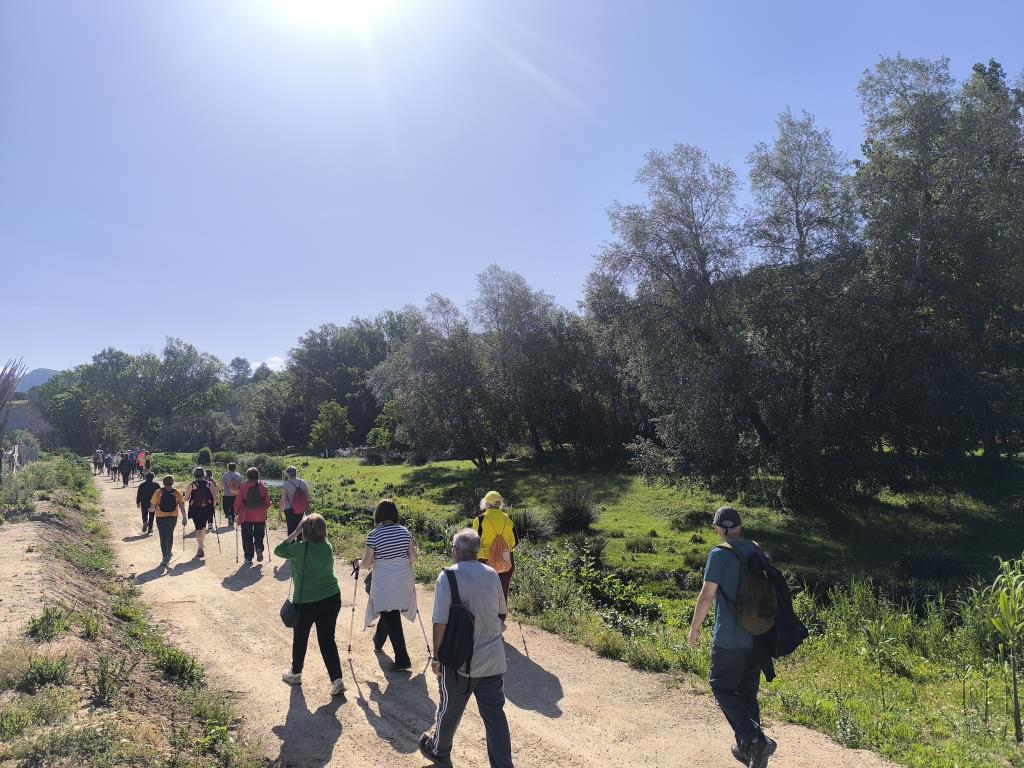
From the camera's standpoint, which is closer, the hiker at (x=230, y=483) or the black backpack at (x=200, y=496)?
the black backpack at (x=200, y=496)

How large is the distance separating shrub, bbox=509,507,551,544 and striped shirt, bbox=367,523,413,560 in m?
12.9

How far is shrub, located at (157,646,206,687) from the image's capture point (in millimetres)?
6672

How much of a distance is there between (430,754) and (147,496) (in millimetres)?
13457

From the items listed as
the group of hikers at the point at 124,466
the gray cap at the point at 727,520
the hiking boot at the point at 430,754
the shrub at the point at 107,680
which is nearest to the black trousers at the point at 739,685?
the gray cap at the point at 727,520

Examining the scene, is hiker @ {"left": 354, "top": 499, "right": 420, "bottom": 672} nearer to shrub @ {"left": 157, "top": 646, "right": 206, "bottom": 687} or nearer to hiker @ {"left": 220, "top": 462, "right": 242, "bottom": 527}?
shrub @ {"left": 157, "top": 646, "right": 206, "bottom": 687}

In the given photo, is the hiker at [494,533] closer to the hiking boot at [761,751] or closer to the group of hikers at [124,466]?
the hiking boot at [761,751]

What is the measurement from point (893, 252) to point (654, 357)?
8.57 m

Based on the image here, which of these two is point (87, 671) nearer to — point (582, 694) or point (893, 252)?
point (582, 694)

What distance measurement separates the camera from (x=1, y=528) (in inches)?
517

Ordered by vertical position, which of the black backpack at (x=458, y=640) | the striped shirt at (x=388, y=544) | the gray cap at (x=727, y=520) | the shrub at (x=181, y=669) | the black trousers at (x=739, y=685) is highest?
the gray cap at (x=727, y=520)

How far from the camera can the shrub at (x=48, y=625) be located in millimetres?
6597

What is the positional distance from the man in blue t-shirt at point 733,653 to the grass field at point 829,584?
1.37m

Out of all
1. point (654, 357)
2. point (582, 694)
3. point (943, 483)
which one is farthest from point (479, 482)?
point (582, 694)

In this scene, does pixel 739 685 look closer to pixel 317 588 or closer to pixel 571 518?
pixel 317 588
